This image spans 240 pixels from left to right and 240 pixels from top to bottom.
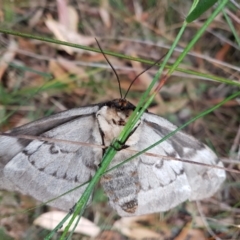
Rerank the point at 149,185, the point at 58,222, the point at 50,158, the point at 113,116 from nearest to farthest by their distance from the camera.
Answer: the point at 113,116 → the point at 50,158 → the point at 149,185 → the point at 58,222

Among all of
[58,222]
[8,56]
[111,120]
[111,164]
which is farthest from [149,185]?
[8,56]

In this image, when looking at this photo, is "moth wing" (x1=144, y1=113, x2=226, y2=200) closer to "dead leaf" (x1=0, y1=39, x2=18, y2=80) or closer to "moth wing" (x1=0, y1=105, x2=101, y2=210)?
"moth wing" (x1=0, y1=105, x2=101, y2=210)

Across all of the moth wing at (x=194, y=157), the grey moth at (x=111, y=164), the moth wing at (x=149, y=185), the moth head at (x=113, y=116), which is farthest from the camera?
the moth wing at (x=149, y=185)

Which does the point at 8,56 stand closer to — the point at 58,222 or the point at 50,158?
the point at 50,158

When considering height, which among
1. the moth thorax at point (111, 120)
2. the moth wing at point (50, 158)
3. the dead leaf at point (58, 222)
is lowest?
the dead leaf at point (58, 222)

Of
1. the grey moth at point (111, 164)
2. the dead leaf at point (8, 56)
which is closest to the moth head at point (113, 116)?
the grey moth at point (111, 164)

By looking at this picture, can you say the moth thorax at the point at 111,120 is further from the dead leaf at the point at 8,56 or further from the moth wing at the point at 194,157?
the dead leaf at the point at 8,56
